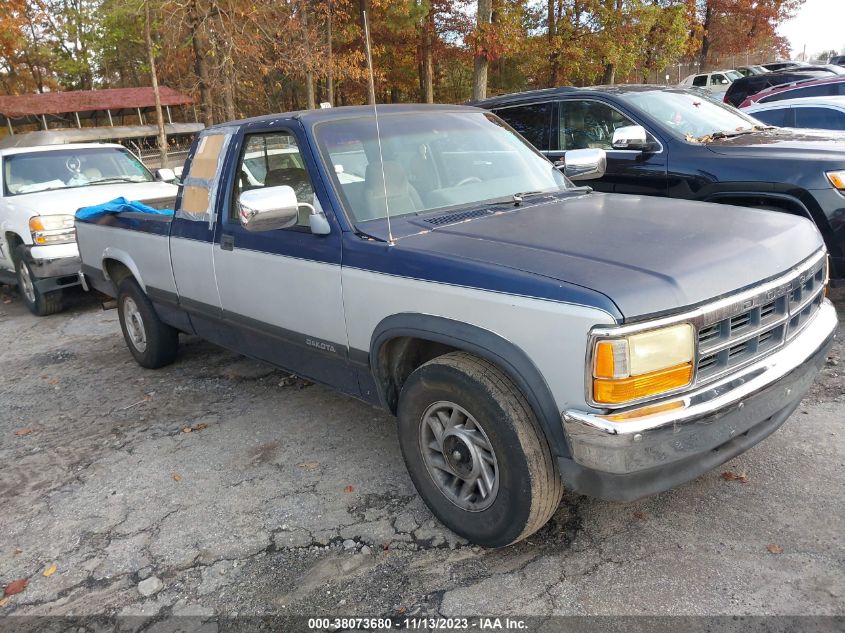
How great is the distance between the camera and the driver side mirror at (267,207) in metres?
3.14

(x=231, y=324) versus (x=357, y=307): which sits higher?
(x=357, y=307)

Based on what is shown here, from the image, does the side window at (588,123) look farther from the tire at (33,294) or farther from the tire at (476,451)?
the tire at (33,294)

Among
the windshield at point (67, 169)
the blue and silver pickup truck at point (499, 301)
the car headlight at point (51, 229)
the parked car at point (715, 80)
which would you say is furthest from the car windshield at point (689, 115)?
the parked car at point (715, 80)

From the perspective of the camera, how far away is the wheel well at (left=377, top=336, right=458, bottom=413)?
10.4 feet

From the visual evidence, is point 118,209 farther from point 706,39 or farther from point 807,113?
point 706,39

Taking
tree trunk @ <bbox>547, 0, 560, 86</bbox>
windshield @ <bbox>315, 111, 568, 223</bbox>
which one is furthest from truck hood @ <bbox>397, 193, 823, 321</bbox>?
tree trunk @ <bbox>547, 0, 560, 86</bbox>

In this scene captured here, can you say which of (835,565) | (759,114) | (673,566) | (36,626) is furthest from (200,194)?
(759,114)

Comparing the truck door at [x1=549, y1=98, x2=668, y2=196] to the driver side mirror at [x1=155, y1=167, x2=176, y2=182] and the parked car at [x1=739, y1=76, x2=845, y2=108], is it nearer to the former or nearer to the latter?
the driver side mirror at [x1=155, y1=167, x2=176, y2=182]

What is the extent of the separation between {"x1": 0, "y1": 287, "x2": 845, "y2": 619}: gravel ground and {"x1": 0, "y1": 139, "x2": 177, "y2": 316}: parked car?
336 centimetres

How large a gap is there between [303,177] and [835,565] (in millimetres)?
3050

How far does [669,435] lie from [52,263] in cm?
713

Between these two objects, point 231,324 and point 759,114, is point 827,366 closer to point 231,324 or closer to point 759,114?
point 231,324

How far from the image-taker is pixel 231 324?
14.0ft

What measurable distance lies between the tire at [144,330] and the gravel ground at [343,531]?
2.91 ft
